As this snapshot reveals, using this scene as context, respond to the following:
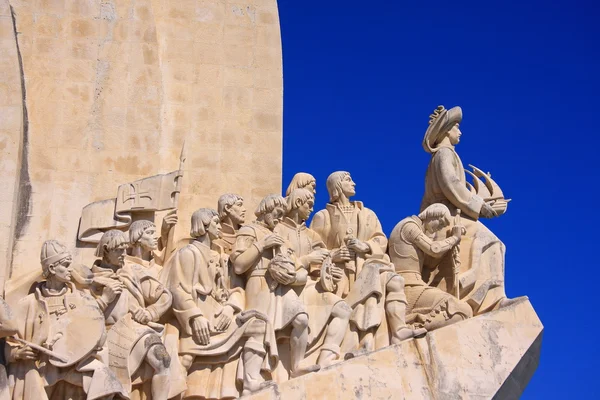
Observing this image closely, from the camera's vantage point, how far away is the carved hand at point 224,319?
11.1 meters

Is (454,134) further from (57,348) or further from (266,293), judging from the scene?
(57,348)

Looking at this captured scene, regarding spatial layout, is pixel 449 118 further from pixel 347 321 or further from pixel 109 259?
pixel 109 259

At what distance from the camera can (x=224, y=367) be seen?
11078 mm

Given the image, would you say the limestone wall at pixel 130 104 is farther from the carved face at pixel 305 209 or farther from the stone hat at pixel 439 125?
the stone hat at pixel 439 125

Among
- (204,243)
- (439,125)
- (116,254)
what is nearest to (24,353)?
(116,254)

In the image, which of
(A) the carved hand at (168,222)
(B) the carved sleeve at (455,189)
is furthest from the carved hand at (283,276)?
(B) the carved sleeve at (455,189)

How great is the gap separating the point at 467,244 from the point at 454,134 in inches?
49.2

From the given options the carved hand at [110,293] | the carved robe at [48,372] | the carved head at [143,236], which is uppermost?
the carved head at [143,236]

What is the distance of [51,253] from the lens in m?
10.5

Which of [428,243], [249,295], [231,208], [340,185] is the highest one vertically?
[340,185]

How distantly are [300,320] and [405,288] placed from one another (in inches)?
52.8

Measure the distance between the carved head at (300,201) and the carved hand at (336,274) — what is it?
2.03ft

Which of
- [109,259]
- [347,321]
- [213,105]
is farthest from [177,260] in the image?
[213,105]

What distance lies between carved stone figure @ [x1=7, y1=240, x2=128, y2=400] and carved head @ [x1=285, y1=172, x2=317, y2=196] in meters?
2.60
